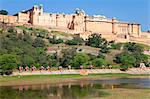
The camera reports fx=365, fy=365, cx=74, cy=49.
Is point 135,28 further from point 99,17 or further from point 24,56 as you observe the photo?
point 24,56

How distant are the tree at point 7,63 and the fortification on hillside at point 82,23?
29356 millimetres

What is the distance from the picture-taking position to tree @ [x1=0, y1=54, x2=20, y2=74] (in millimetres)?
41963

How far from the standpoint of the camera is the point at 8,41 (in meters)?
56.5

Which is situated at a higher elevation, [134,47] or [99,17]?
[99,17]

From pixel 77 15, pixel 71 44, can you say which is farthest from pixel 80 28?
pixel 71 44

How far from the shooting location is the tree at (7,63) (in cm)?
4196

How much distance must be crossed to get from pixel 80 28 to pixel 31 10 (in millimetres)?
11870

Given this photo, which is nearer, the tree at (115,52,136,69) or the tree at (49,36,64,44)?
the tree at (115,52,136,69)

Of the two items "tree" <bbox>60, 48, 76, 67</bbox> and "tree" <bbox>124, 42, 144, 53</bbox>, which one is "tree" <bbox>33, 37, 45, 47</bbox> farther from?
"tree" <bbox>124, 42, 144, 53</bbox>

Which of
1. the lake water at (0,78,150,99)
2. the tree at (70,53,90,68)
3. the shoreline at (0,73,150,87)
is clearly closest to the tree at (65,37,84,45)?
the tree at (70,53,90,68)

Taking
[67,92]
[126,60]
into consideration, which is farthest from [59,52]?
[67,92]

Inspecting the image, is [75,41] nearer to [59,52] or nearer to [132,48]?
[59,52]

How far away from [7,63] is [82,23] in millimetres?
40679

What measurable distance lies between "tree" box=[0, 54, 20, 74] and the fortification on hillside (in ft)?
96.3
